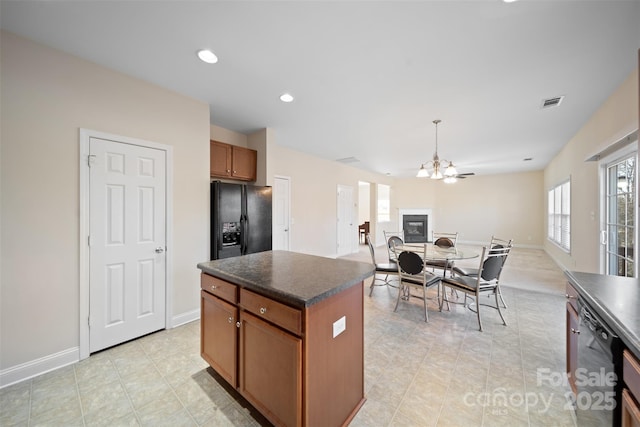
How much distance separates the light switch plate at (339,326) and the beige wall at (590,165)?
3.27 m

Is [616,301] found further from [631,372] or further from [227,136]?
[227,136]

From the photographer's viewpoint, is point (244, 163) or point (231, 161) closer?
point (231, 161)

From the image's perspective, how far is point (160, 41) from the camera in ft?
6.33

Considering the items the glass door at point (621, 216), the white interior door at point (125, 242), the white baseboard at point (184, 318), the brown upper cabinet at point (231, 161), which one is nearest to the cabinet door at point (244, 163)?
the brown upper cabinet at point (231, 161)

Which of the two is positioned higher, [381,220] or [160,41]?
[160,41]

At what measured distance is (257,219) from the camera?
3.49 meters

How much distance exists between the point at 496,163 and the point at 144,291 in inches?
323

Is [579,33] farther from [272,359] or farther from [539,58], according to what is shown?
[272,359]

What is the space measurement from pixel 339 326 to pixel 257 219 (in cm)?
240

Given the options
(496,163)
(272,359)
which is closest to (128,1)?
(272,359)

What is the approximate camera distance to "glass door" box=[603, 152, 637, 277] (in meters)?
2.63

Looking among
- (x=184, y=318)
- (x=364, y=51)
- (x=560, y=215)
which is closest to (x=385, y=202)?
(x=560, y=215)

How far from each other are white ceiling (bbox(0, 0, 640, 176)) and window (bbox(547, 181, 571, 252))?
107 inches

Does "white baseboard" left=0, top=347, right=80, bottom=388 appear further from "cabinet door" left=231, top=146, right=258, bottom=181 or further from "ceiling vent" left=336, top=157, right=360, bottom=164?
"ceiling vent" left=336, top=157, right=360, bottom=164
